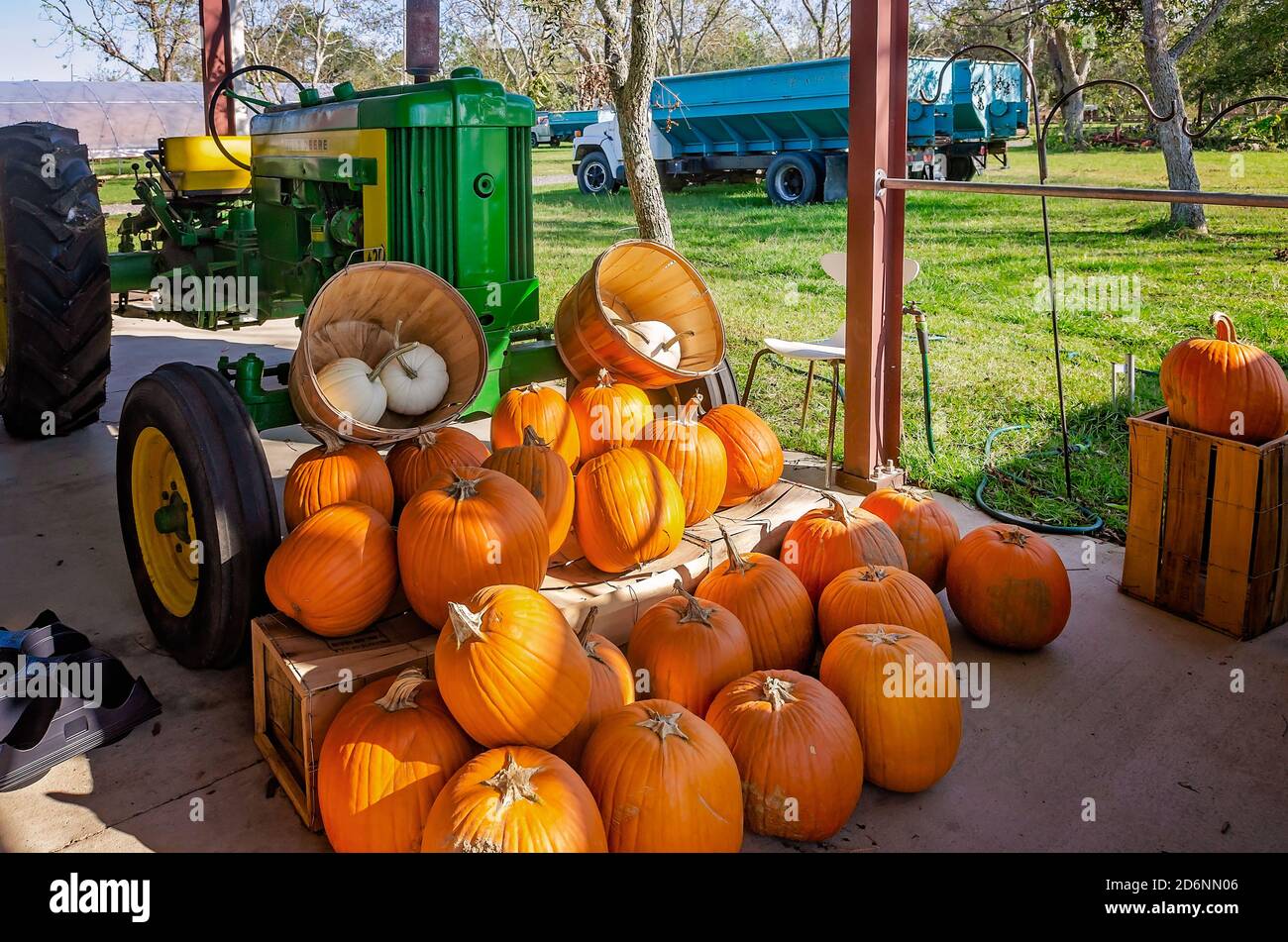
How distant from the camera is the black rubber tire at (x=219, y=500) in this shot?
2.84 metres

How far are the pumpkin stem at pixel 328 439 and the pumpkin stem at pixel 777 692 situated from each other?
1451 mm

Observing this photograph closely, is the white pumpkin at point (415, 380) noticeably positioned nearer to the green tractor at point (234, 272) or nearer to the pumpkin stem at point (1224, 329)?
the green tractor at point (234, 272)

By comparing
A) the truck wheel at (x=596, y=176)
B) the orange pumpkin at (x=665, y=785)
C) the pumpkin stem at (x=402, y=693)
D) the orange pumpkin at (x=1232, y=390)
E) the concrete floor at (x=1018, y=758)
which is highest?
the truck wheel at (x=596, y=176)

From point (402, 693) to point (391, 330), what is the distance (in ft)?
5.14

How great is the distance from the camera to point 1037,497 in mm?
4520

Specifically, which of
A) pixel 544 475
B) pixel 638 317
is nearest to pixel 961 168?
pixel 638 317

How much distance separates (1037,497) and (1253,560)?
1277mm

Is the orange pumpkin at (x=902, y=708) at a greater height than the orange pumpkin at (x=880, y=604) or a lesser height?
lesser

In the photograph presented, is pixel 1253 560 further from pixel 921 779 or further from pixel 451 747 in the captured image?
pixel 451 747

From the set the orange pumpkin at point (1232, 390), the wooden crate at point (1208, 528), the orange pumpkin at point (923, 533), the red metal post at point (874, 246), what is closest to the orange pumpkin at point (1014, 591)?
the orange pumpkin at point (923, 533)

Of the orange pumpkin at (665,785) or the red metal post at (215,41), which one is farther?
the red metal post at (215,41)

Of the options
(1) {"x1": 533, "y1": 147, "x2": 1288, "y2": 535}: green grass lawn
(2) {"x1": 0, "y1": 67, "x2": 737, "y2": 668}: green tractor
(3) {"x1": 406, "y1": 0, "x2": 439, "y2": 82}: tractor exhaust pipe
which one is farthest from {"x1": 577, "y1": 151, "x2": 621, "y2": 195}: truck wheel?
(3) {"x1": 406, "y1": 0, "x2": 439, "y2": 82}: tractor exhaust pipe
